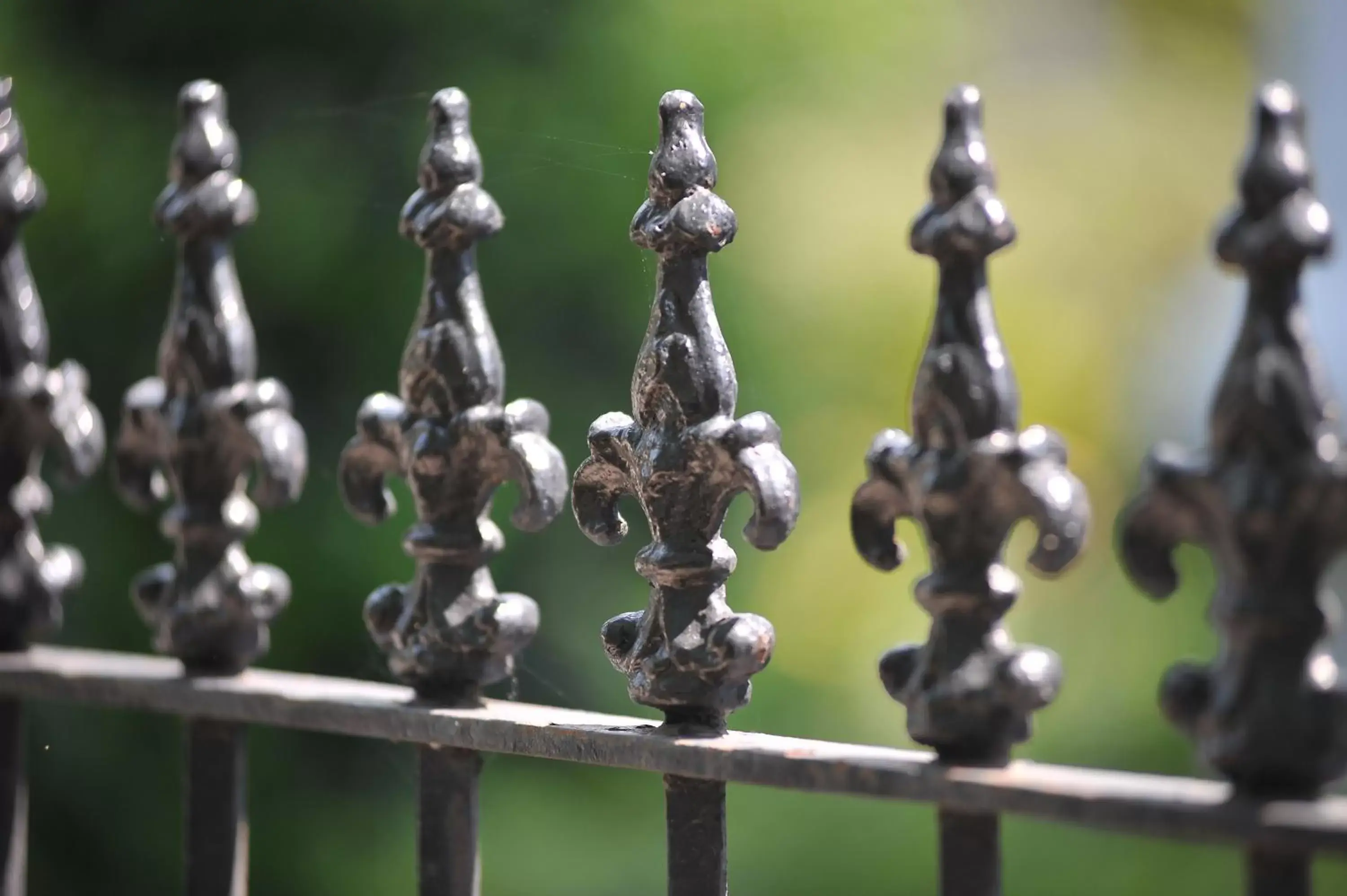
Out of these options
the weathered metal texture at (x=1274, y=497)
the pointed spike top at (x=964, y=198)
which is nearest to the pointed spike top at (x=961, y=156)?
the pointed spike top at (x=964, y=198)

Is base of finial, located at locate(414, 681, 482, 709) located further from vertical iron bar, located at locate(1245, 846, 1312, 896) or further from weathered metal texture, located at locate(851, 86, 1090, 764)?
vertical iron bar, located at locate(1245, 846, 1312, 896)

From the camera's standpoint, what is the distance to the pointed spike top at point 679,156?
1.04 metres

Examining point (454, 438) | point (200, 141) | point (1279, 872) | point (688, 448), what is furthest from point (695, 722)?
point (200, 141)

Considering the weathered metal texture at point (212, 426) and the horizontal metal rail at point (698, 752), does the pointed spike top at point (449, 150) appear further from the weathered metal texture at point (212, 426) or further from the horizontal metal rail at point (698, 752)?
the horizontal metal rail at point (698, 752)

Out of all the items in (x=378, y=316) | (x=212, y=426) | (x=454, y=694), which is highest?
(x=378, y=316)

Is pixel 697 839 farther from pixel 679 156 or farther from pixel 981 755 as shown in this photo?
pixel 679 156

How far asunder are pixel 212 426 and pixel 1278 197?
0.91m

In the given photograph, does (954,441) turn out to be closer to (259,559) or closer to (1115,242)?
(259,559)

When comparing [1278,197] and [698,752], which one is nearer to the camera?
[1278,197]

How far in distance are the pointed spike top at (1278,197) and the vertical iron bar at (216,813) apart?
0.93 m

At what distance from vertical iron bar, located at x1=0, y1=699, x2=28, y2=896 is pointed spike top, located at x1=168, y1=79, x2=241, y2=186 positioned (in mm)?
555

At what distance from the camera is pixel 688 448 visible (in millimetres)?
1043

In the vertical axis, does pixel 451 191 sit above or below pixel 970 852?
above

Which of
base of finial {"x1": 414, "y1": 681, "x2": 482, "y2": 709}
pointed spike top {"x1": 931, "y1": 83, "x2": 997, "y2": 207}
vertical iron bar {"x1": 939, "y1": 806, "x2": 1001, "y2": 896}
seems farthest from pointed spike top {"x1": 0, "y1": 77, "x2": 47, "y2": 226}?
vertical iron bar {"x1": 939, "y1": 806, "x2": 1001, "y2": 896}
